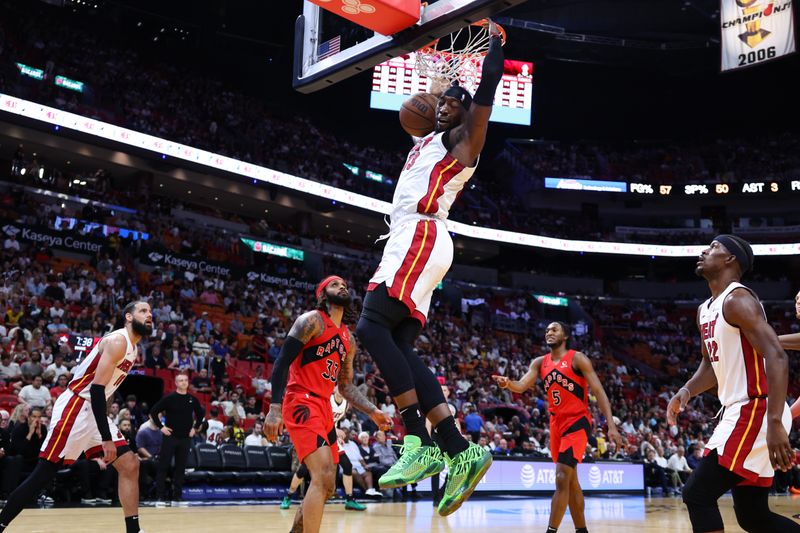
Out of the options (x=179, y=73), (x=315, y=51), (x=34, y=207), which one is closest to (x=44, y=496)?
(x=315, y=51)

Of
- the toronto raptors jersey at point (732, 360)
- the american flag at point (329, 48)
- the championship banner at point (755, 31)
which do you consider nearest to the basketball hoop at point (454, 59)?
the american flag at point (329, 48)

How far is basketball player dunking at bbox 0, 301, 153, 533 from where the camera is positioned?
21.2ft

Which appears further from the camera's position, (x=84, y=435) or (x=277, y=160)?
(x=277, y=160)

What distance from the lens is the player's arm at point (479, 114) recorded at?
3.97 m

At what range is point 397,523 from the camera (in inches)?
368

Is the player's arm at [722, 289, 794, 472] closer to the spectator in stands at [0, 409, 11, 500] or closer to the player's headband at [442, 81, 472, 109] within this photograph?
the player's headband at [442, 81, 472, 109]

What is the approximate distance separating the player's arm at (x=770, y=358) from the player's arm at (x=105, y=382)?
489 centimetres

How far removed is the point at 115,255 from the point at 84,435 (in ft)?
52.6

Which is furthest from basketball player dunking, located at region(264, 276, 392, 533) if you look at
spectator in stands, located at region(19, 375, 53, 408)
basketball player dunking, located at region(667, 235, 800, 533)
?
spectator in stands, located at region(19, 375, 53, 408)

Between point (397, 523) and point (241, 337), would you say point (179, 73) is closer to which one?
point (241, 337)

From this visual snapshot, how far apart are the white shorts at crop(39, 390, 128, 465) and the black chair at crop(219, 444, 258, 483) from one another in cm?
616

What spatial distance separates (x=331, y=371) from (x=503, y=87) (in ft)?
94.5

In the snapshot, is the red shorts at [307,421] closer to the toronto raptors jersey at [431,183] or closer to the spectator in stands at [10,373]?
the toronto raptors jersey at [431,183]

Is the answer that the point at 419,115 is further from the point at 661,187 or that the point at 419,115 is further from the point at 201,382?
the point at 661,187
